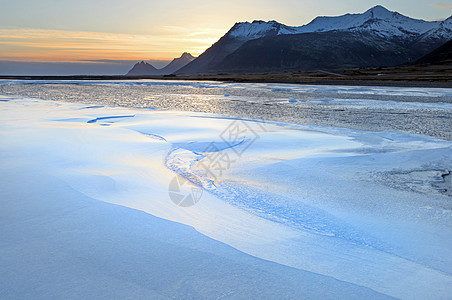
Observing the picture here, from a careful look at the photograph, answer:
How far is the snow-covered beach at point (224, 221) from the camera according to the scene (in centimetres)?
248

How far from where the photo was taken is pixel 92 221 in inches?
138

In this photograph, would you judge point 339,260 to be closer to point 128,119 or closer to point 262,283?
point 262,283

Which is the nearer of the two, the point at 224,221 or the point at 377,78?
the point at 224,221

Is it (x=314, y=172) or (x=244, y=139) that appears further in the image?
(x=244, y=139)

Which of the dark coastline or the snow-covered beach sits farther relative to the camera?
the dark coastline

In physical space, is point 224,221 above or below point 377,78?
below

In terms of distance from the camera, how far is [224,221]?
363 centimetres

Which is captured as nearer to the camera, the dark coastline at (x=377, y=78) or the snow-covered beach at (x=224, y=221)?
the snow-covered beach at (x=224, y=221)

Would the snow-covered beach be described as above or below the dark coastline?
below

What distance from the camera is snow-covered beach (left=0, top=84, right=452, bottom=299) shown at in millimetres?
2484

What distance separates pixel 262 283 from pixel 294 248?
678mm

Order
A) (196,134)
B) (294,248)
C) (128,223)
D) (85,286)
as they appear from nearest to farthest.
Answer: (85,286) → (294,248) → (128,223) → (196,134)

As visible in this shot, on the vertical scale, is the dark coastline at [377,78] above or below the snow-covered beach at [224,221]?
above

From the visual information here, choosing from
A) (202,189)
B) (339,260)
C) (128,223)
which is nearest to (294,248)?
(339,260)
